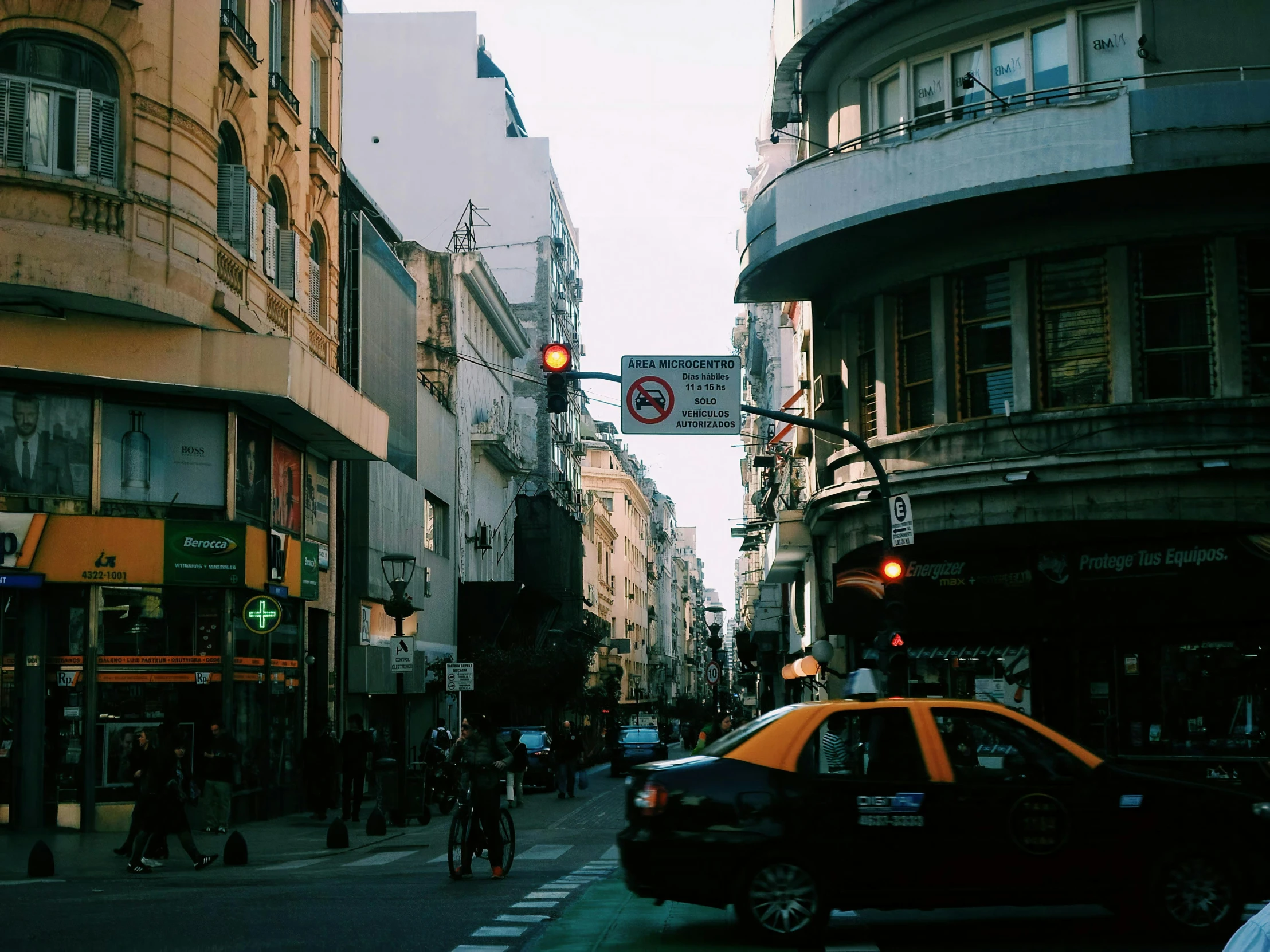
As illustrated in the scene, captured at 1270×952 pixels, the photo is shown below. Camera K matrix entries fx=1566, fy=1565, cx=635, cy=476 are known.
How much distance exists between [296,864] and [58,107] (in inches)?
454

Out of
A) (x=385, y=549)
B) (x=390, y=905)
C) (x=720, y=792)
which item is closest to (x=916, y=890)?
(x=720, y=792)

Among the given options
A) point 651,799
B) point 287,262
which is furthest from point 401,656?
point 651,799

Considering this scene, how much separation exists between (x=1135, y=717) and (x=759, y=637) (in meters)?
42.1

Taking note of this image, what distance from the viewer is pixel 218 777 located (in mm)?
23266

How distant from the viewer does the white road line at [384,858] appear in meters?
19.0

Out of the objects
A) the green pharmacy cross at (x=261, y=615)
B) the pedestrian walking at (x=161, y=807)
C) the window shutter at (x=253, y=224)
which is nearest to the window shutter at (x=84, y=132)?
the window shutter at (x=253, y=224)

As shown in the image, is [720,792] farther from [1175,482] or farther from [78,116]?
[78,116]

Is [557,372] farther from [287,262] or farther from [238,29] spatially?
[287,262]

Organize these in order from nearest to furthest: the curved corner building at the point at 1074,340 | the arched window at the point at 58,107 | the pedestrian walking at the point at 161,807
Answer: the pedestrian walking at the point at 161,807 → the curved corner building at the point at 1074,340 → the arched window at the point at 58,107

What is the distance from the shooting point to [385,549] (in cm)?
3850

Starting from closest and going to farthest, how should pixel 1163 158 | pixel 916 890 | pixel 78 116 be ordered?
pixel 916 890, pixel 1163 158, pixel 78 116

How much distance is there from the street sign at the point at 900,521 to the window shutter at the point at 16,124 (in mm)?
13183

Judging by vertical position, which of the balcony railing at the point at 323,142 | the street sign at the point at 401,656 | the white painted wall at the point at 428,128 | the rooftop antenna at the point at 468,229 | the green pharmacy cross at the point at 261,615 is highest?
the white painted wall at the point at 428,128

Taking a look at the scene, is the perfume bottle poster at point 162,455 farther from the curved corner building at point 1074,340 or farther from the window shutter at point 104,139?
the curved corner building at point 1074,340
